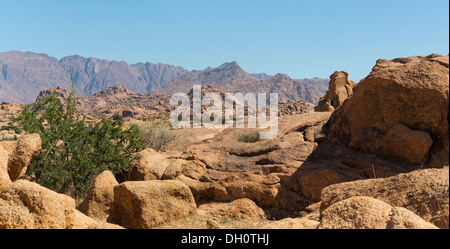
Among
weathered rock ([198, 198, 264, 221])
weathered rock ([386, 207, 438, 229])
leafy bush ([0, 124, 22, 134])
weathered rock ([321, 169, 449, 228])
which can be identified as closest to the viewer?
weathered rock ([386, 207, 438, 229])

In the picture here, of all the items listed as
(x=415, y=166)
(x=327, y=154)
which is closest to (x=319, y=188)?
Answer: (x=327, y=154)

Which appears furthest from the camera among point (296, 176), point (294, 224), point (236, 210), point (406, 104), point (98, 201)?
point (296, 176)

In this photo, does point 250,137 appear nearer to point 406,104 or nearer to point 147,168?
point 147,168

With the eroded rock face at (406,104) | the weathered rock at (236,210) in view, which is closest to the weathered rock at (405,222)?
the eroded rock face at (406,104)

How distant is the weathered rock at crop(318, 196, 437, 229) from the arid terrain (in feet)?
0.06

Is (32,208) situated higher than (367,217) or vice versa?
(367,217)

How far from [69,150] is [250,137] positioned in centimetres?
629

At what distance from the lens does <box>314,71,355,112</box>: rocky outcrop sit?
27.6 meters

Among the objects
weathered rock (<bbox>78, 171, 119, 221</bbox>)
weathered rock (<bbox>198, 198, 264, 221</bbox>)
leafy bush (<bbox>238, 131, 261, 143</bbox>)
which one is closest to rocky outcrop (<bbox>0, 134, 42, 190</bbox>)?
weathered rock (<bbox>78, 171, 119, 221</bbox>)

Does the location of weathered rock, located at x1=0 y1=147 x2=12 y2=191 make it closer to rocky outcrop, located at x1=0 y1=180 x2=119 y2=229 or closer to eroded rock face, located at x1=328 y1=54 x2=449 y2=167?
rocky outcrop, located at x1=0 y1=180 x2=119 y2=229

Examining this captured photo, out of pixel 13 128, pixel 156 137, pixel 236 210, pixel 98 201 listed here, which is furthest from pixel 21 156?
pixel 13 128

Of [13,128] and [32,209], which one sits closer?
[32,209]

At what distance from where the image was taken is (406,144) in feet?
21.2
